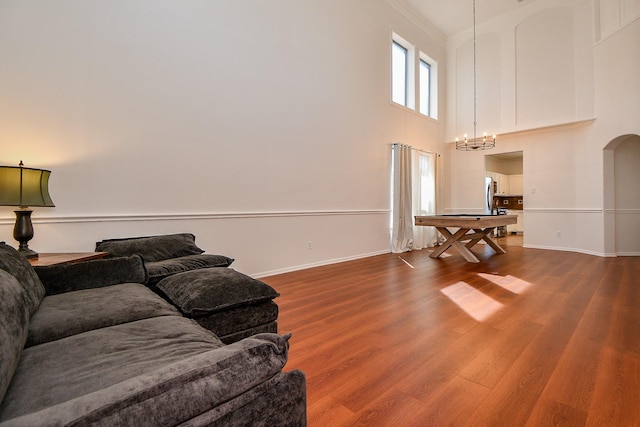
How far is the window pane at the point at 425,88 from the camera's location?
7.07 metres

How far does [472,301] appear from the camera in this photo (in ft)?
9.35

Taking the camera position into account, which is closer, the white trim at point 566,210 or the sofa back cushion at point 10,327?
the sofa back cushion at point 10,327

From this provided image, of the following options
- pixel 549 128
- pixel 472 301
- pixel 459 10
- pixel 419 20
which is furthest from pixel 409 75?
pixel 472 301

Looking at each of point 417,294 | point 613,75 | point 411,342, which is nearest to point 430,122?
point 613,75

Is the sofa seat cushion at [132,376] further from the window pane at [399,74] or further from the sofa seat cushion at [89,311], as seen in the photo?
the window pane at [399,74]

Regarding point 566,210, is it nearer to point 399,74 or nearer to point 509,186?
point 399,74

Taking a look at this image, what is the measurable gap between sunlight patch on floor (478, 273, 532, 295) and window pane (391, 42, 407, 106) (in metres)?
3.87

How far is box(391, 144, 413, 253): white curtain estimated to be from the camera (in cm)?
590

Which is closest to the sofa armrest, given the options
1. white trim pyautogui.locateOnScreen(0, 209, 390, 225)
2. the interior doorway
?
white trim pyautogui.locateOnScreen(0, 209, 390, 225)

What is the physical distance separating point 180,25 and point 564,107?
6694 millimetres

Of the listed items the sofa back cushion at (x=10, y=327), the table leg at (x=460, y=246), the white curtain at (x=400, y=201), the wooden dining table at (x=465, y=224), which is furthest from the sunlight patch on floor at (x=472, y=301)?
the sofa back cushion at (x=10, y=327)

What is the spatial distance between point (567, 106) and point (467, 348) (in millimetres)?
6117

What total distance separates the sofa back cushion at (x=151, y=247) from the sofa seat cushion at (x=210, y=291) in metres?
0.64

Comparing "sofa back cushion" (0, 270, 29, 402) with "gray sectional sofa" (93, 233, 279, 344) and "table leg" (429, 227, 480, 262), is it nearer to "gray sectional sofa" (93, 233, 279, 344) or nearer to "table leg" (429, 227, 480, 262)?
"gray sectional sofa" (93, 233, 279, 344)
